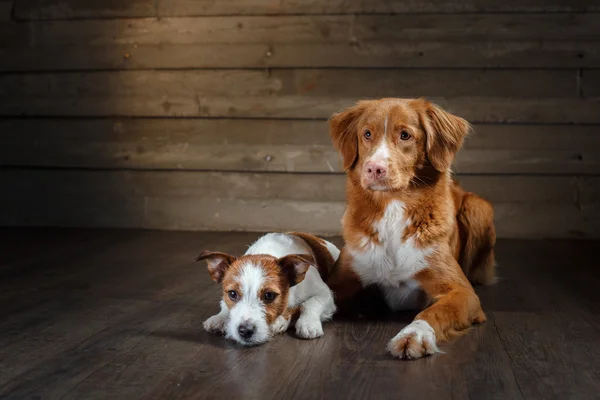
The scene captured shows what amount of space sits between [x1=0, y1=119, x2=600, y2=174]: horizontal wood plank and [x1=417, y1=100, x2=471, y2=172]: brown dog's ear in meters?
2.26

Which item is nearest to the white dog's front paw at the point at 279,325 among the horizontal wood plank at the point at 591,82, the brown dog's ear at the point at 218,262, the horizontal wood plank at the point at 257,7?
the brown dog's ear at the point at 218,262

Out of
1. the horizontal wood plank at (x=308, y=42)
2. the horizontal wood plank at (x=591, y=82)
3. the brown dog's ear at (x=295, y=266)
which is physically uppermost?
the horizontal wood plank at (x=308, y=42)

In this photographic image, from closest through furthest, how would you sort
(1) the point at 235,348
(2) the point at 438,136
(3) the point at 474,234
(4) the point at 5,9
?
(1) the point at 235,348
(2) the point at 438,136
(3) the point at 474,234
(4) the point at 5,9

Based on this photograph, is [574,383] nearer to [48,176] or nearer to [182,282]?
[182,282]

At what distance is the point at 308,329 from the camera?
7.87ft

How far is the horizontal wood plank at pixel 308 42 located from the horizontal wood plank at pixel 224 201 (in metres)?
0.80

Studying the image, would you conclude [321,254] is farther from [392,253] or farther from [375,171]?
[375,171]

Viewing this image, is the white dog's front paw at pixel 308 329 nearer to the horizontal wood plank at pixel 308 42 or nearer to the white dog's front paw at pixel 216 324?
the white dog's front paw at pixel 216 324

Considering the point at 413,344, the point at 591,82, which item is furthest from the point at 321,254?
the point at 591,82

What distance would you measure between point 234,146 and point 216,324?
112 inches

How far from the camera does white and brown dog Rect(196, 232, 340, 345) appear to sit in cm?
229

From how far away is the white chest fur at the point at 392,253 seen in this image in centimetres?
270

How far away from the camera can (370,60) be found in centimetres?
496

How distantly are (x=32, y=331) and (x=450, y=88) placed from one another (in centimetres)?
333
